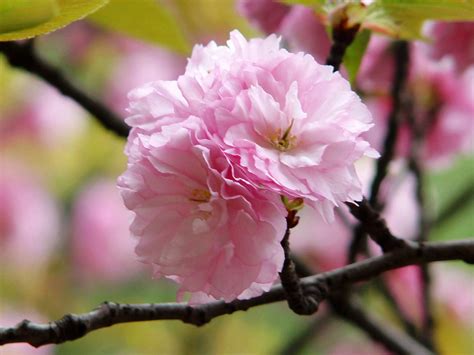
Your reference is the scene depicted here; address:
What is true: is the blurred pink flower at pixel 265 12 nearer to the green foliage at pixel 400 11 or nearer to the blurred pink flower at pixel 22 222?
the green foliage at pixel 400 11

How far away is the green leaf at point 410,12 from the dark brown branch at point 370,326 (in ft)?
1.05

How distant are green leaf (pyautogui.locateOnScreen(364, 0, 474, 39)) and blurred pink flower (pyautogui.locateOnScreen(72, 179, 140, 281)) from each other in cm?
116

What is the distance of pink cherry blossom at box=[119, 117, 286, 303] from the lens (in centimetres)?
43

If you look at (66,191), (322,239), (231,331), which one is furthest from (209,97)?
(66,191)

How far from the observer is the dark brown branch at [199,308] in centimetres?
47

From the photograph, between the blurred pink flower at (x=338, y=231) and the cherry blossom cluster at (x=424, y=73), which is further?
the blurred pink flower at (x=338, y=231)

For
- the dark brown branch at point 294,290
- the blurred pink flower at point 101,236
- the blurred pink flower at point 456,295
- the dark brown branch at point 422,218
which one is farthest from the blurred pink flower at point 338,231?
the dark brown branch at point 294,290

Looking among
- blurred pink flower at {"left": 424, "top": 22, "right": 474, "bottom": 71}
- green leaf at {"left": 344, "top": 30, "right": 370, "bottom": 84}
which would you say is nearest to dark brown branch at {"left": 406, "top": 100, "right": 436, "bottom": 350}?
blurred pink flower at {"left": 424, "top": 22, "right": 474, "bottom": 71}

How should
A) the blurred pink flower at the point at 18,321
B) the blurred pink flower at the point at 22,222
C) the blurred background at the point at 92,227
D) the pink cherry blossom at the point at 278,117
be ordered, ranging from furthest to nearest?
the blurred pink flower at the point at 22,222, the blurred background at the point at 92,227, the blurred pink flower at the point at 18,321, the pink cherry blossom at the point at 278,117

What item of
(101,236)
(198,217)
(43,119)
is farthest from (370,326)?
(43,119)

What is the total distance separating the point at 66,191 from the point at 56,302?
258mm

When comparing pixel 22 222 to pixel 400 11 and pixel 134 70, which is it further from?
pixel 400 11

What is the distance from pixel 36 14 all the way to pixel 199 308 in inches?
7.5

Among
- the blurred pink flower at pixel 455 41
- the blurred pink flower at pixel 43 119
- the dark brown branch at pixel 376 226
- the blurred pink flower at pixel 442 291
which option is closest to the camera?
the dark brown branch at pixel 376 226
